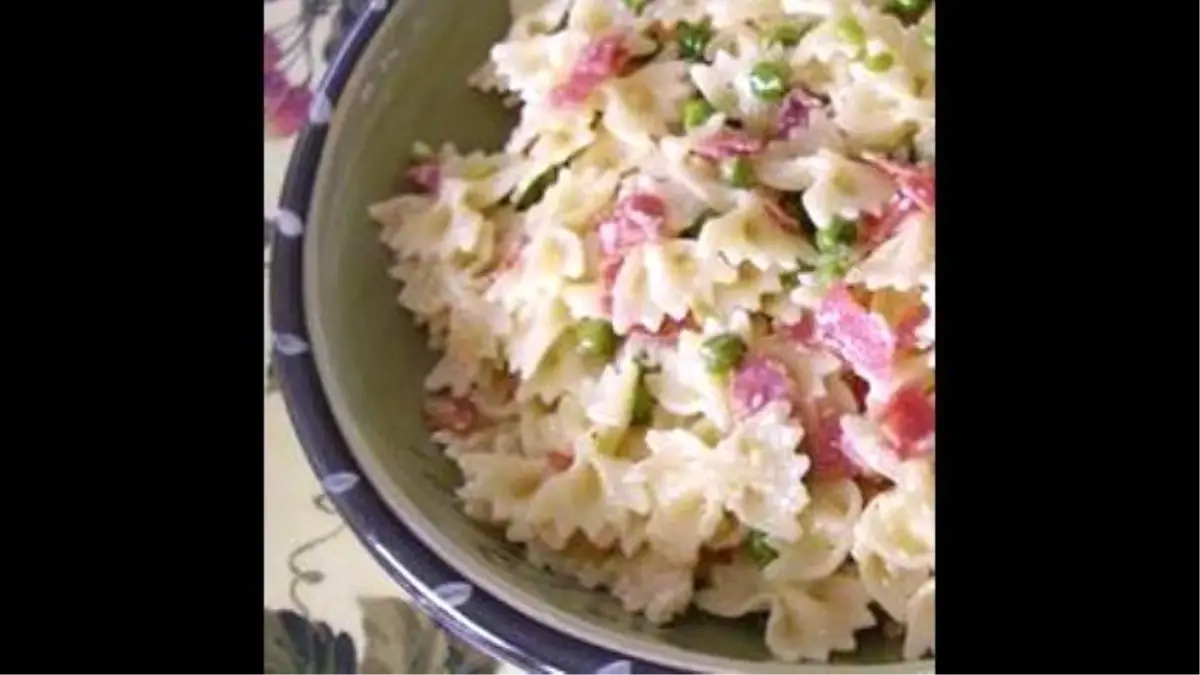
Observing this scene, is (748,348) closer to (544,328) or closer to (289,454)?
(544,328)

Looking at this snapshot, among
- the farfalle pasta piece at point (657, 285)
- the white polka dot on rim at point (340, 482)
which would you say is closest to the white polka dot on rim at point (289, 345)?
the white polka dot on rim at point (340, 482)

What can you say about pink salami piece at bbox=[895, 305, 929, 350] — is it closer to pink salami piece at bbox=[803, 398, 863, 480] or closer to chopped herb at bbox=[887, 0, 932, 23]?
pink salami piece at bbox=[803, 398, 863, 480]

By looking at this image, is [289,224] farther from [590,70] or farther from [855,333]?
[855,333]

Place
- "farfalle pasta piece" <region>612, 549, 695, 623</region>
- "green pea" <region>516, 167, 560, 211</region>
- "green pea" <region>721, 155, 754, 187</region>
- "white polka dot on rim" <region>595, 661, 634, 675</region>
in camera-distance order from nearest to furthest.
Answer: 1. "white polka dot on rim" <region>595, 661, 634, 675</region>
2. "farfalle pasta piece" <region>612, 549, 695, 623</region>
3. "green pea" <region>721, 155, 754, 187</region>
4. "green pea" <region>516, 167, 560, 211</region>

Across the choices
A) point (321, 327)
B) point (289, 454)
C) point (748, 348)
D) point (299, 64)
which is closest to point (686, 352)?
point (748, 348)

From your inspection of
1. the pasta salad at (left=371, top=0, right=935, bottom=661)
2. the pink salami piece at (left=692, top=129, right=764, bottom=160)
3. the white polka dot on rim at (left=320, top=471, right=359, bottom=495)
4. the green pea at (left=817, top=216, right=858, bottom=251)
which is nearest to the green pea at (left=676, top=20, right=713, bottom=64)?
the pasta salad at (left=371, top=0, right=935, bottom=661)

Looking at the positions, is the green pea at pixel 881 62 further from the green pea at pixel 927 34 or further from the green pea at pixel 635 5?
the green pea at pixel 635 5

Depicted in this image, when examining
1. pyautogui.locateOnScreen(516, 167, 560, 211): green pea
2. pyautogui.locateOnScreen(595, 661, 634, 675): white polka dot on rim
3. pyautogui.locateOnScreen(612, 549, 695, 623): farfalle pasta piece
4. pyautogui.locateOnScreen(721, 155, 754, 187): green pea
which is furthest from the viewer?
pyautogui.locateOnScreen(516, 167, 560, 211): green pea
